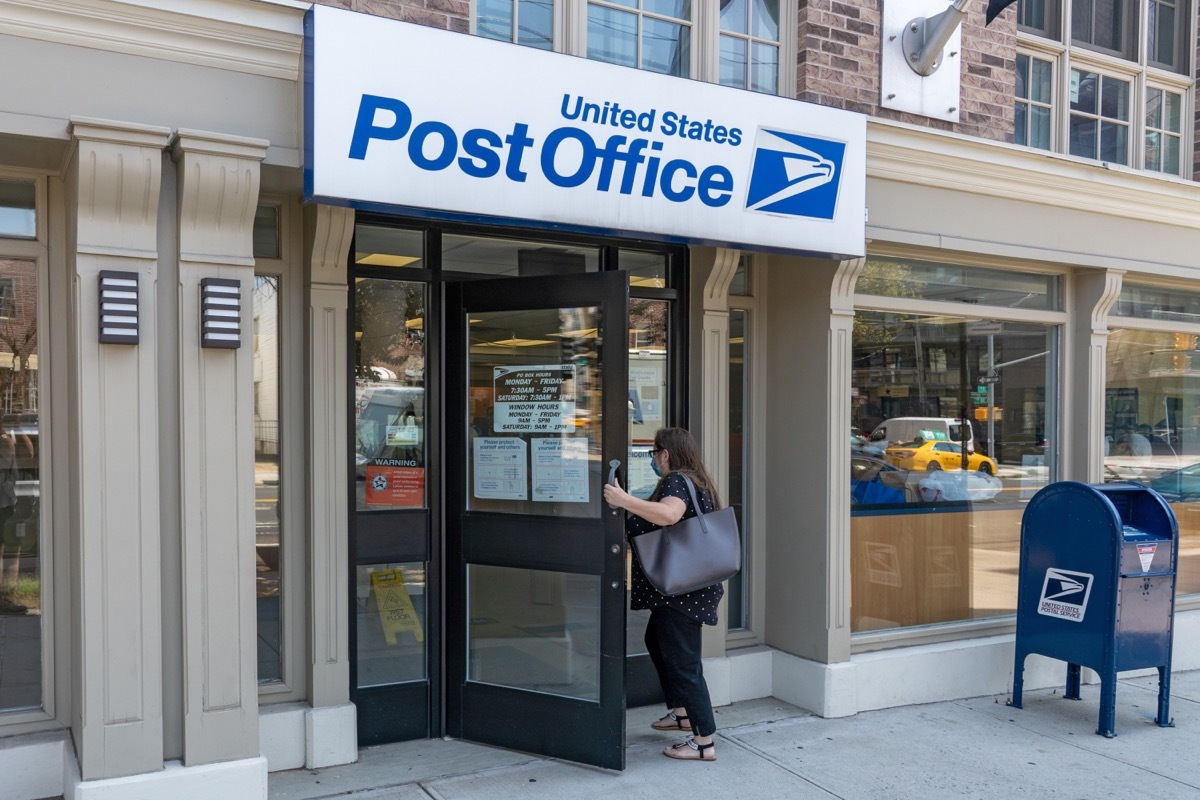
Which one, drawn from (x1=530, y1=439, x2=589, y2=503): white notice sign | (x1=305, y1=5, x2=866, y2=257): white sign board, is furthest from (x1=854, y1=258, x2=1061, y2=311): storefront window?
(x1=530, y1=439, x2=589, y2=503): white notice sign

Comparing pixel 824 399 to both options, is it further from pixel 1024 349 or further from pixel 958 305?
pixel 1024 349

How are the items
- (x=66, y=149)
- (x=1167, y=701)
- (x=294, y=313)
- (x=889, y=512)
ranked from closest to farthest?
1. (x=66, y=149)
2. (x=294, y=313)
3. (x=1167, y=701)
4. (x=889, y=512)

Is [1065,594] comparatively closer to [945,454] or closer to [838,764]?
[945,454]

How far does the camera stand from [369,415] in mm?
5324

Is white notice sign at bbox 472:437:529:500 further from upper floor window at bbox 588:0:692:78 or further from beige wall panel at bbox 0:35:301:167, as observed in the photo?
upper floor window at bbox 588:0:692:78

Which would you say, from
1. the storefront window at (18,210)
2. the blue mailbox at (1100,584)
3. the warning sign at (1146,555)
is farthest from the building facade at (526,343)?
the warning sign at (1146,555)

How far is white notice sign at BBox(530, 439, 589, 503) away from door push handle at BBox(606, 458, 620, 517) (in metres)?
0.18

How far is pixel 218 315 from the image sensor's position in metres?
4.21

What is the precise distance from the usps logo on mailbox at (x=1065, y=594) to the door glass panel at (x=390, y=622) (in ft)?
12.4

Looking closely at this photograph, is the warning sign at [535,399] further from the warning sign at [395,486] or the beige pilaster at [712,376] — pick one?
the beige pilaster at [712,376]

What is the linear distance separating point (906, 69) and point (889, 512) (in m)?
2.81

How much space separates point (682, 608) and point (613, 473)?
0.78 metres

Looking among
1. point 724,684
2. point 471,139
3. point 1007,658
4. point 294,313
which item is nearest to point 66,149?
point 294,313

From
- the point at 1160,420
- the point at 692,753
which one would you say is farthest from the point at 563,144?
the point at 1160,420
